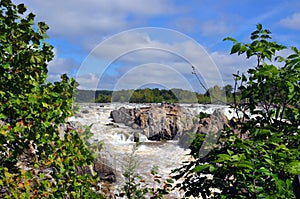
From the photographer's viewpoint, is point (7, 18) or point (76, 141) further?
point (76, 141)

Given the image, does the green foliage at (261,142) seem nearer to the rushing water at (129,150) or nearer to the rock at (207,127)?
the rock at (207,127)

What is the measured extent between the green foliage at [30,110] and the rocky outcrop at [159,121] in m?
8.92

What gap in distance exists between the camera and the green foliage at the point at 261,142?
5.97 ft

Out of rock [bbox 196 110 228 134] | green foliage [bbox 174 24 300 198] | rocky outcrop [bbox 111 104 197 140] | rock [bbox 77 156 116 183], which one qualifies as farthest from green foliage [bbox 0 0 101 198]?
rocky outcrop [bbox 111 104 197 140]

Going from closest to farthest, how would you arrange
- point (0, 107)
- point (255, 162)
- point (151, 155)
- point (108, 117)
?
point (255, 162), point (0, 107), point (151, 155), point (108, 117)

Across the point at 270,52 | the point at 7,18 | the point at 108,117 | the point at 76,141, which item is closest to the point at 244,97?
the point at 270,52

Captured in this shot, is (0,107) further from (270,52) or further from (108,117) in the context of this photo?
(108,117)

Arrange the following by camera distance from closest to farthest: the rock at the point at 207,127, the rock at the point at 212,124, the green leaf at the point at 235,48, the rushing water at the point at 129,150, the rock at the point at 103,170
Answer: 1. the green leaf at the point at 235,48
2. the rock at the point at 207,127
3. the rock at the point at 212,124
4. the rock at the point at 103,170
5. the rushing water at the point at 129,150

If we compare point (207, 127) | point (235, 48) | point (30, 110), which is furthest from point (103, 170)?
point (235, 48)

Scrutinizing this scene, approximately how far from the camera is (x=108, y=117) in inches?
562

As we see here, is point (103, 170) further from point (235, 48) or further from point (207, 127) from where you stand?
point (235, 48)

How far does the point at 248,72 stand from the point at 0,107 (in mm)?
1674

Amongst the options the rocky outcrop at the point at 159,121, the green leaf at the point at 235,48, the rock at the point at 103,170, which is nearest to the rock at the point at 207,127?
the green leaf at the point at 235,48

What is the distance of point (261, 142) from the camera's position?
6.38 feet
